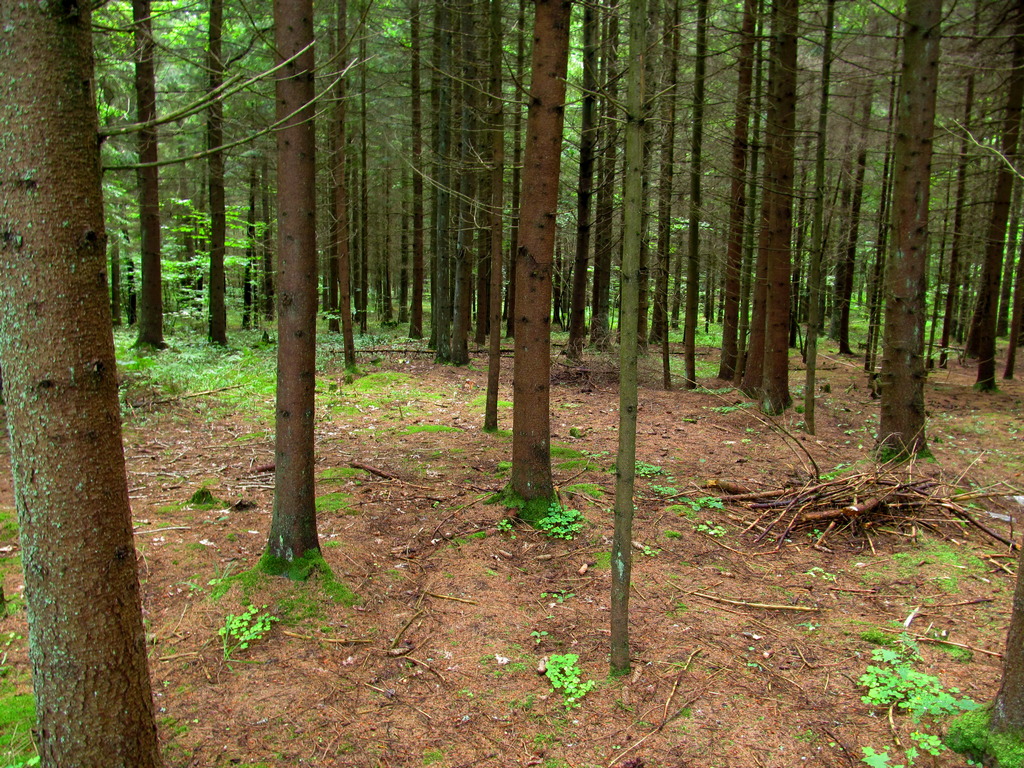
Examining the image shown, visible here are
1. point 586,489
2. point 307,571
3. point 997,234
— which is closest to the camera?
point 307,571

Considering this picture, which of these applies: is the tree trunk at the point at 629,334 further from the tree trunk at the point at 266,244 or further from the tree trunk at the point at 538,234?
the tree trunk at the point at 266,244

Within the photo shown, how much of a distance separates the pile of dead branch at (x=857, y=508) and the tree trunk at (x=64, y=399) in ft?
16.5

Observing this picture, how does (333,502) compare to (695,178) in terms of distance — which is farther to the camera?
(695,178)

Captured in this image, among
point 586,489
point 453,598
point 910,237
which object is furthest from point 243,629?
point 910,237

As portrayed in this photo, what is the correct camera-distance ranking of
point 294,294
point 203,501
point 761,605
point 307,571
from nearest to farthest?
point 294,294, point 761,605, point 307,571, point 203,501

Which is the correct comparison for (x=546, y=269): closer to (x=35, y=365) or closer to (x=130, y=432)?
(x=35, y=365)

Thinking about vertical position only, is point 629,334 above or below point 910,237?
below

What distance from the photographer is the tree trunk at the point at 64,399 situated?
6.56ft

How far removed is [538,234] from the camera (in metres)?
5.43

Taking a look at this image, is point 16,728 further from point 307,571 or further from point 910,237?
point 910,237

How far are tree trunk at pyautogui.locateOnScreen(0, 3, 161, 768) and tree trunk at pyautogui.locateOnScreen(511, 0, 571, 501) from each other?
359 centimetres

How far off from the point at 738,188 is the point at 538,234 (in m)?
8.93

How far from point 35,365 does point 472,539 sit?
3.93 metres

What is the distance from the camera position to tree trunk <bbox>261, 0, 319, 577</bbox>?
4109 mm
